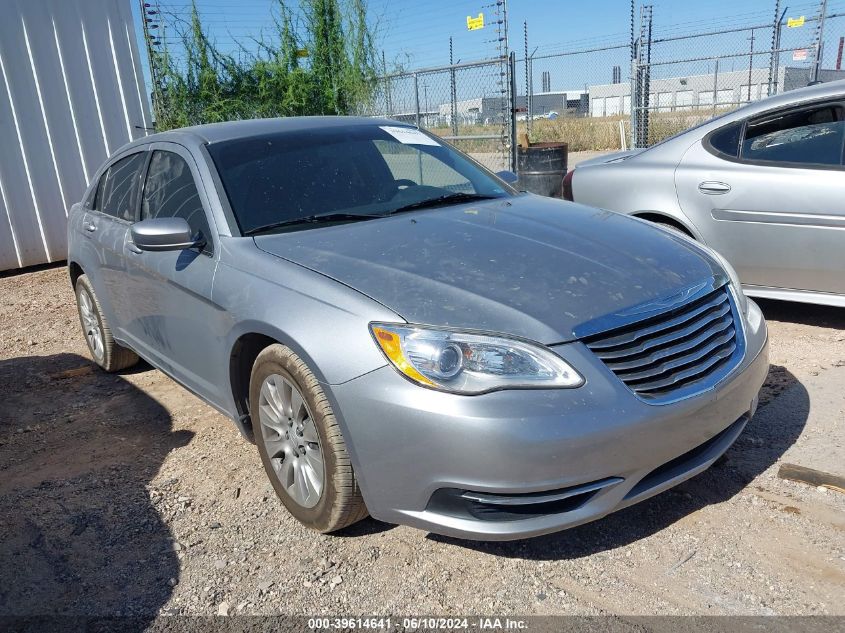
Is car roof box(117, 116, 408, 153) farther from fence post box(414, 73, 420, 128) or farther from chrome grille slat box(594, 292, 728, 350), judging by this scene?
fence post box(414, 73, 420, 128)

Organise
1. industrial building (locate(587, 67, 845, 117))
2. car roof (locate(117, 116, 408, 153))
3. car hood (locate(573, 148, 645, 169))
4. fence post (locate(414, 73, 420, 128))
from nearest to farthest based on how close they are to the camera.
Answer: car roof (locate(117, 116, 408, 153)) → car hood (locate(573, 148, 645, 169)) → fence post (locate(414, 73, 420, 128)) → industrial building (locate(587, 67, 845, 117))

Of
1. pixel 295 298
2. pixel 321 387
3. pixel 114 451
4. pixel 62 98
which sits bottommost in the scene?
pixel 114 451

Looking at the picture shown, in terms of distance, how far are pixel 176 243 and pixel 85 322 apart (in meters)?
2.39

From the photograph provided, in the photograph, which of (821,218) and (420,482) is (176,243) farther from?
(821,218)

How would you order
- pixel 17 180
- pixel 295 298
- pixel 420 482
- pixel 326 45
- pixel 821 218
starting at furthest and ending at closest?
pixel 326 45
pixel 17 180
pixel 821 218
pixel 295 298
pixel 420 482

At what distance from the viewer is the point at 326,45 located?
12023 millimetres

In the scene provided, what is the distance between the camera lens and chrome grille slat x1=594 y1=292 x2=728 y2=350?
241 centimetres

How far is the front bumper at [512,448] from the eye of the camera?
7.34 feet

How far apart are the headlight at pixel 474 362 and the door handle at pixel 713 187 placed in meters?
3.09

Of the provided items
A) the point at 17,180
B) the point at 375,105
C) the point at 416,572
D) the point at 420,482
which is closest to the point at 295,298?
the point at 420,482

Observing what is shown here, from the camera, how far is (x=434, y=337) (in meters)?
2.37

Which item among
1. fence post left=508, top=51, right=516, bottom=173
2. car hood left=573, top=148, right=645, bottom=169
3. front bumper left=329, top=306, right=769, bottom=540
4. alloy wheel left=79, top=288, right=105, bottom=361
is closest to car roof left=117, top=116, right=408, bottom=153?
alloy wheel left=79, top=288, right=105, bottom=361

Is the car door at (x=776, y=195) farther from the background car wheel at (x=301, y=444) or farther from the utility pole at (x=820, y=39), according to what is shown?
the utility pole at (x=820, y=39)

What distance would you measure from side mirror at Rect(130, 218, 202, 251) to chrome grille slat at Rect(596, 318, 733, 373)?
1.95m
